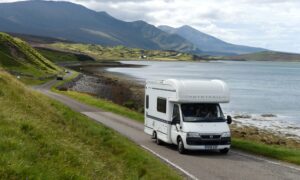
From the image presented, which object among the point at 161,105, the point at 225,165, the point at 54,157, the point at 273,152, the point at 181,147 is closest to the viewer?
the point at 54,157

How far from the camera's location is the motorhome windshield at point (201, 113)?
2195cm

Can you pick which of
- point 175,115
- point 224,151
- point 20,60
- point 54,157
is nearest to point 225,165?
point 224,151

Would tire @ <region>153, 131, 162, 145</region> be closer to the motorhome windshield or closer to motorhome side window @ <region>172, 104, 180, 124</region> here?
motorhome side window @ <region>172, 104, 180, 124</region>

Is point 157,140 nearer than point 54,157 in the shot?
No

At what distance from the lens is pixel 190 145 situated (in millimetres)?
21094

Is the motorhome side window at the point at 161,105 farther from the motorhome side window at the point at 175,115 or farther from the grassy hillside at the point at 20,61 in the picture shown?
the grassy hillside at the point at 20,61

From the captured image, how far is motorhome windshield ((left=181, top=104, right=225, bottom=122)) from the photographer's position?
2195 cm

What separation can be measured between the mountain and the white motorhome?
265 ft

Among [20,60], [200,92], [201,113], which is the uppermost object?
[200,92]

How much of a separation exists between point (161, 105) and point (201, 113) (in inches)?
118

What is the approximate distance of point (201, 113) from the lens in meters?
22.3

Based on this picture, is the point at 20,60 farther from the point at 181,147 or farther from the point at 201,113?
the point at 181,147

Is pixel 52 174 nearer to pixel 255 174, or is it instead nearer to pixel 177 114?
pixel 255 174

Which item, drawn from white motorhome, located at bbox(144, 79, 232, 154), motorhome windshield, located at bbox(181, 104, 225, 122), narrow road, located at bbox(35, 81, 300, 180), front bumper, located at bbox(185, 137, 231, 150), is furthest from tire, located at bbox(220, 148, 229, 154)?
motorhome windshield, located at bbox(181, 104, 225, 122)
